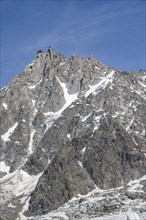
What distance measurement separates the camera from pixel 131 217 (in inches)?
4860
